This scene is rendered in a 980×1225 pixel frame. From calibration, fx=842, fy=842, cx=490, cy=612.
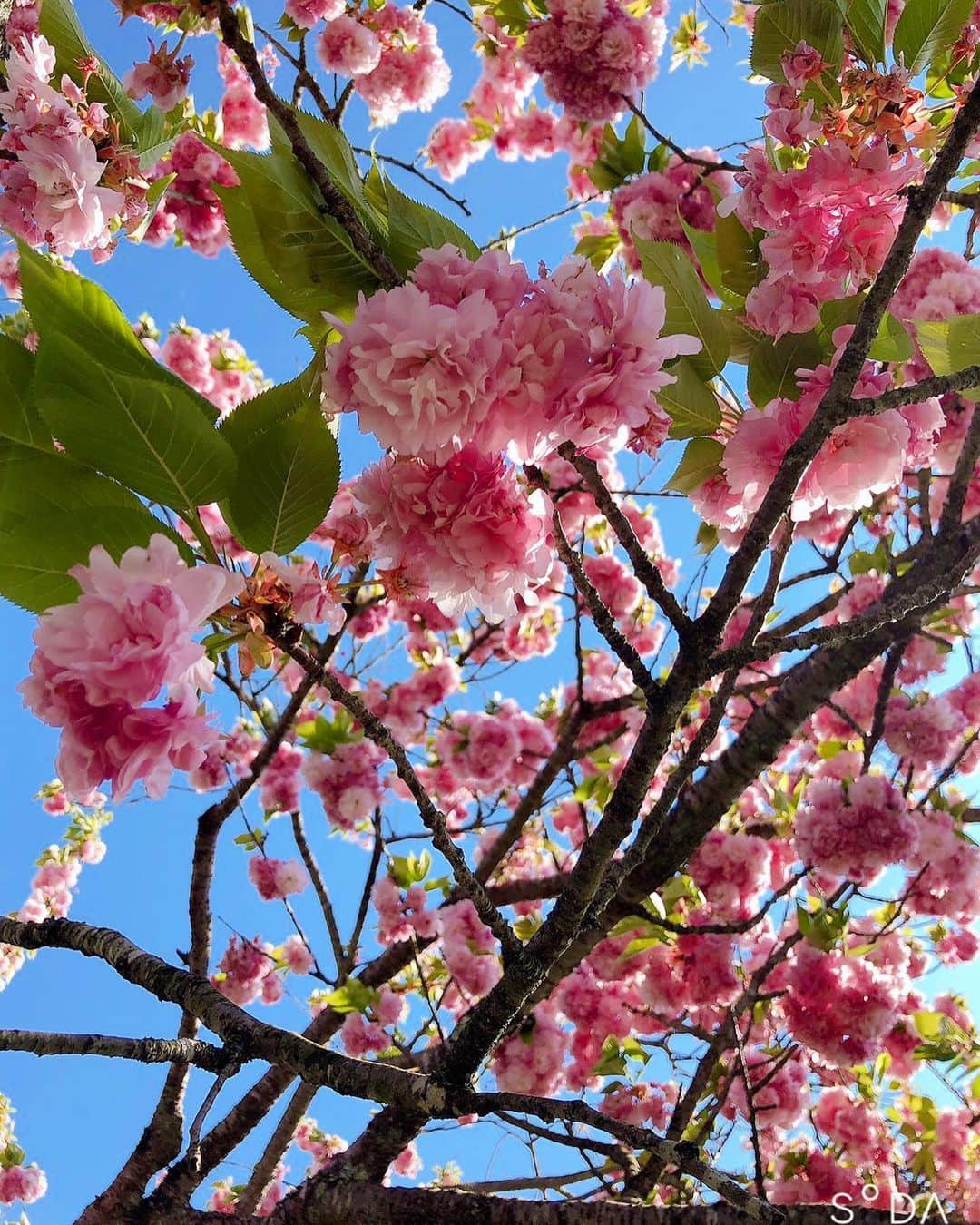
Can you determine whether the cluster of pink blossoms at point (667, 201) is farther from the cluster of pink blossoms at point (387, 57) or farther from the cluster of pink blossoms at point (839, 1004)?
the cluster of pink blossoms at point (839, 1004)

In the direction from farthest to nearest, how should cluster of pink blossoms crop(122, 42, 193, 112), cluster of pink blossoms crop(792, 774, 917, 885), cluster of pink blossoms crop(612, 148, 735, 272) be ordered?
1. cluster of pink blossoms crop(612, 148, 735, 272)
2. cluster of pink blossoms crop(792, 774, 917, 885)
3. cluster of pink blossoms crop(122, 42, 193, 112)

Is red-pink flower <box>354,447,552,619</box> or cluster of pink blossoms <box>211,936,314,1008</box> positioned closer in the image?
red-pink flower <box>354,447,552,619</box>

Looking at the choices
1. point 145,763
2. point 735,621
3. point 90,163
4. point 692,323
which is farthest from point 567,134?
point 145,763

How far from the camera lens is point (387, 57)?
4375 mm

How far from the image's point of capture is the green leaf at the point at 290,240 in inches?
36.8

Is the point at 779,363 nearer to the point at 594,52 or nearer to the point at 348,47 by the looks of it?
the point at 594,52

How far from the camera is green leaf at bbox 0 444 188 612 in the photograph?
80 centimetres

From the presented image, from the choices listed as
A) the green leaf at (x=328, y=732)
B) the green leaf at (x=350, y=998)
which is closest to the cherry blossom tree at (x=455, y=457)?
the green leaf at (x=350, y=998)

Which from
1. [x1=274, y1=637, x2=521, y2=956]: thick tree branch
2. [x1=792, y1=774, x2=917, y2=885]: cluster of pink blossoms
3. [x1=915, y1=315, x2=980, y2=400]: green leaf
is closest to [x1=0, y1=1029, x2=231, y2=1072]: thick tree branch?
[x1=274, y1=637, x2=521, y2=956]: thick tree branch

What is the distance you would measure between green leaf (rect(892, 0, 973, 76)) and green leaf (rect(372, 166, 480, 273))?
0.79 metres

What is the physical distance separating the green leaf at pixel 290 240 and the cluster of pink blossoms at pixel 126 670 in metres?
0.44

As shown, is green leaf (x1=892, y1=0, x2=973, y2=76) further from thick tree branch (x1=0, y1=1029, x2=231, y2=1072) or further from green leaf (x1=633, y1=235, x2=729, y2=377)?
thick tree branch (x1=0, y1=1029, x2=231, y2=1072)

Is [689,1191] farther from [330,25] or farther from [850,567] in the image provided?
[330,25]

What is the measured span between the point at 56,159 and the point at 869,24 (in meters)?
1.39
